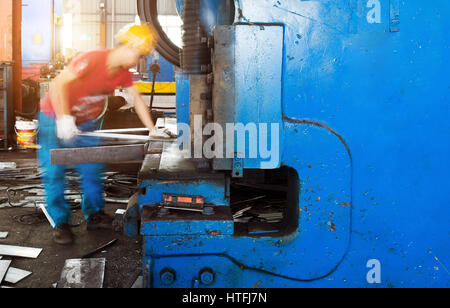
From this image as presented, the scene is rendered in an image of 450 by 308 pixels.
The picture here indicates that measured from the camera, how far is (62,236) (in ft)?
8.93

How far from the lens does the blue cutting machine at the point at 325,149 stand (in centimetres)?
144

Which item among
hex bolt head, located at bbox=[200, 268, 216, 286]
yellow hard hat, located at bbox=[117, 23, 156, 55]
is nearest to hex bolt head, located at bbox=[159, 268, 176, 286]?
hex bolt head, located at bbox=[200, 268, 216, 286]

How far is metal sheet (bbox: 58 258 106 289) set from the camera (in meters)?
2.10

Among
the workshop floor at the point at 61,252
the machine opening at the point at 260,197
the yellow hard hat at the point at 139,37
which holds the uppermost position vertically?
the yellow hard hat at the point at 139,37

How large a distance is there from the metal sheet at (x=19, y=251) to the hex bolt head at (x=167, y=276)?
137 centimetres

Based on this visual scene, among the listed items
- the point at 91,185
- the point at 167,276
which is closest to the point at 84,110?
the point at 91,185

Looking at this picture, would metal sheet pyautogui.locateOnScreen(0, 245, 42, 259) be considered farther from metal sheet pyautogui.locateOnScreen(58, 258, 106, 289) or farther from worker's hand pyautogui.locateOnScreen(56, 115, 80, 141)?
worker's hand pyautogui.locateOnScreen(56, 115, 80, 141)

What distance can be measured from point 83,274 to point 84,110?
3.78 ft

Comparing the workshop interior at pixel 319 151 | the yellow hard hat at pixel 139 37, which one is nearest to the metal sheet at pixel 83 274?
the workshop interior at pixel 319 151

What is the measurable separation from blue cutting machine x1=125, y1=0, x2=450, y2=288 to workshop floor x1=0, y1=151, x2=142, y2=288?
0.88 m

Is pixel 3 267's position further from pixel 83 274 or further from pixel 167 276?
pixel 167 276

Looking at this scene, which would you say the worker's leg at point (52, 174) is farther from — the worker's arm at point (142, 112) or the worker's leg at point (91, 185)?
the worker's arm at point (142, 112)
